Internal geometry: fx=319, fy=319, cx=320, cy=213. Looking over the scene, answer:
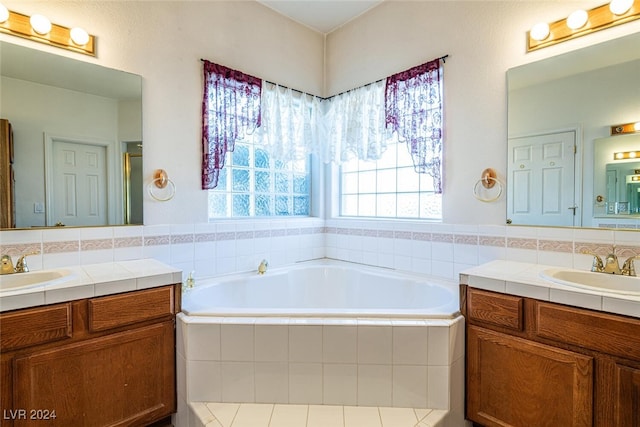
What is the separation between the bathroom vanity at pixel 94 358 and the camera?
131 centimetres

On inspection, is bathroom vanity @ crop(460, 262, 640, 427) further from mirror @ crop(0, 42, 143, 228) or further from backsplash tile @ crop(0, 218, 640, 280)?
mirror @ crop(0, 42, 143, 228)

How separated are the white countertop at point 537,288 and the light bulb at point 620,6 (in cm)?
138

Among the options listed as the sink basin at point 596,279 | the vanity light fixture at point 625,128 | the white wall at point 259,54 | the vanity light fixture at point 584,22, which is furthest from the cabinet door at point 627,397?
the vanity light fixture at point 584,22

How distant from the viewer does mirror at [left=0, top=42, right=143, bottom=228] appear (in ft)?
5.62

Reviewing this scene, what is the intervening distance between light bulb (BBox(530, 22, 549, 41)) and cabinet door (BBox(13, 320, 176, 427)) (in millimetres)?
2648

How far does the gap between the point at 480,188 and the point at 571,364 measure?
1148 mm

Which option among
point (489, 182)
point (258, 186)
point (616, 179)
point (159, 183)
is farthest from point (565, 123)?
point (159, 183)

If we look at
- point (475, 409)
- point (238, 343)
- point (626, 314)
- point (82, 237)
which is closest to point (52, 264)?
point (82, 237)

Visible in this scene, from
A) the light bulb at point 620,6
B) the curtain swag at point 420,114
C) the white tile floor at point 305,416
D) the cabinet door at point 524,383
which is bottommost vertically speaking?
the white tile floor at point 305,416

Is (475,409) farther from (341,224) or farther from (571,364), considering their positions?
(341,224)

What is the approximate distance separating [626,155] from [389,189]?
1.57 m

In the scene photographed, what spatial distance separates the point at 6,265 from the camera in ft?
5.29

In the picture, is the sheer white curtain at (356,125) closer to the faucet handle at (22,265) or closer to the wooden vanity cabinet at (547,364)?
the wooden vanity cabinet at (547,364)

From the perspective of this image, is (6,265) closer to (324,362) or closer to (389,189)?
(324,362)
